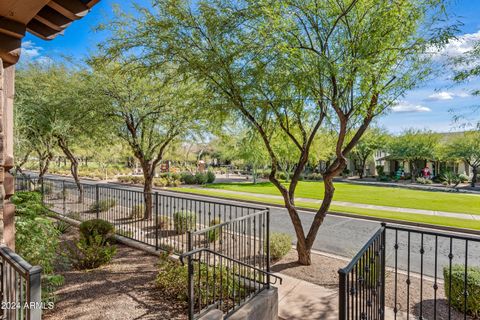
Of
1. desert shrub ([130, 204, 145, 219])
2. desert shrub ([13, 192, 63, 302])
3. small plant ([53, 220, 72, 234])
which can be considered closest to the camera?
desert shrub ([13, 192, 63, 302])

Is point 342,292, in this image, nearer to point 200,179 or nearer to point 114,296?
point 114,296

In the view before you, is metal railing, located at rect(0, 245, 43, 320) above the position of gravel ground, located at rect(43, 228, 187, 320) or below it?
above

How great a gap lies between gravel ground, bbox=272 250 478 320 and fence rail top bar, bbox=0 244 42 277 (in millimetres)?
4606

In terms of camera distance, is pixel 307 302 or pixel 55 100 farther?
pixel 55 100

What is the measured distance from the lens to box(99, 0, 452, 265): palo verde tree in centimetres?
443

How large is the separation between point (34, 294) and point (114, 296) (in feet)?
8.54

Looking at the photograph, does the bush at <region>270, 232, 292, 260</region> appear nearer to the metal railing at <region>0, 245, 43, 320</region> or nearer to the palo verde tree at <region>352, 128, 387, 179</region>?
the metal railing at <region>0, 245, 43, 320</region>

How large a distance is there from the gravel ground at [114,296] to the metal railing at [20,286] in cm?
132

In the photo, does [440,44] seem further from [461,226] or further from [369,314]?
[461,226]

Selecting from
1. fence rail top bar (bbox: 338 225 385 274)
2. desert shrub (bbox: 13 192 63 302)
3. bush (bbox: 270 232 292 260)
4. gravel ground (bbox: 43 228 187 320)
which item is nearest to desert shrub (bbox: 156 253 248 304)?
gravel ground (bbox: 43 228 187 320)

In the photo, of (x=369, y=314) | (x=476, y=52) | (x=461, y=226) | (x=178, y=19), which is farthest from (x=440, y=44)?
(x=461, y=226)

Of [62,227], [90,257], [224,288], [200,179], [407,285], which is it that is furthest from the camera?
[200,179]

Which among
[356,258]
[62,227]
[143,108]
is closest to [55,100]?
[143,108]

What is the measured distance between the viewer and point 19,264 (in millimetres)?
1905
